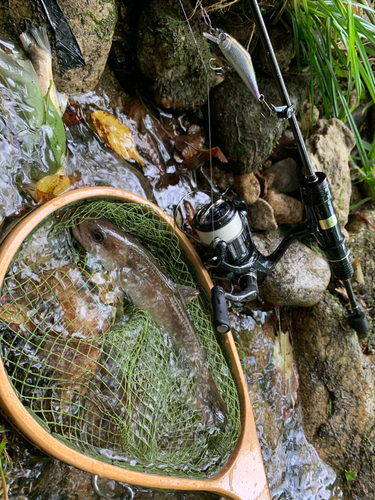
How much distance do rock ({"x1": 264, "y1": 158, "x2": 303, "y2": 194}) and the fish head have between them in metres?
1.59

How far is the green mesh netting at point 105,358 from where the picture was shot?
6.91ft

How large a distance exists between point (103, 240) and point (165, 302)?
569mm

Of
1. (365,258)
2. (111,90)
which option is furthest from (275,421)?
(111,90)

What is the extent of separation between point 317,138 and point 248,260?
4.68 feet

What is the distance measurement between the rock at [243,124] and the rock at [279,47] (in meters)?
0.18

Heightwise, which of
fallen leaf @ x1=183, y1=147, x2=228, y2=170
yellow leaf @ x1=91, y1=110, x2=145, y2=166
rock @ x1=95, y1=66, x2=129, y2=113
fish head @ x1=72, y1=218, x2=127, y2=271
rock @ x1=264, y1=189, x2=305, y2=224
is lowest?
rock @ x1=264, y1=189, x2=305, y2=224

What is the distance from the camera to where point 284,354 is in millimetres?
3455

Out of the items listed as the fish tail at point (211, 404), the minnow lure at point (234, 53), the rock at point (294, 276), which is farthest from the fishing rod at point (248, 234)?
the fish tail at point (211, 404)

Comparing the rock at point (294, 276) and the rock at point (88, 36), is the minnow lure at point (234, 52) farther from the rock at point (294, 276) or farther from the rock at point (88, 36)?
the rock at point (294, 276)

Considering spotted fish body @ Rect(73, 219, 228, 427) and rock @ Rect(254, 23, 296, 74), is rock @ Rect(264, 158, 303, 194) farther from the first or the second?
spotted fish body @ Rect(73, 219, 228, 427)

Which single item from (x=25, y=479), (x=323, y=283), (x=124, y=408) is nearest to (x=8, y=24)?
(x=124, y=408)

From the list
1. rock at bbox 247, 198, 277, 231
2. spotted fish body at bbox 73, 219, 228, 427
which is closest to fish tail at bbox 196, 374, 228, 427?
spotted fish body at bbox 73, 219, 228, 427

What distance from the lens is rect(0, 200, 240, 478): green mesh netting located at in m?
2.11

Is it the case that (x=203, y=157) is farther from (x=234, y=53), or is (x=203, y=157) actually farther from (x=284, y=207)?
(x=234, y=53)
